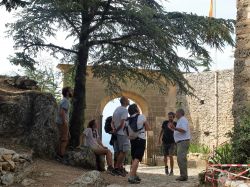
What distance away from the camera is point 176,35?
1097cm

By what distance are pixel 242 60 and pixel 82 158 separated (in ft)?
13.2

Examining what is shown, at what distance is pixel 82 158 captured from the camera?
9500 mm

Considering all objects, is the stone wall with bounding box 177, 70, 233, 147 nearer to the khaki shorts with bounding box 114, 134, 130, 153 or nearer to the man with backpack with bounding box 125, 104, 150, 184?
the khaki shorts with bounding box 114, 134, 130, 153

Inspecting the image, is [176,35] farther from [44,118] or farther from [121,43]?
[44,118]

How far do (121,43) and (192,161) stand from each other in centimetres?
629

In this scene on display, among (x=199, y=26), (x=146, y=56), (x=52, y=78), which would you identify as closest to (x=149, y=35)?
(x=146, y=56)

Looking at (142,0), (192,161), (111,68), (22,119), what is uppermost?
(142,0)

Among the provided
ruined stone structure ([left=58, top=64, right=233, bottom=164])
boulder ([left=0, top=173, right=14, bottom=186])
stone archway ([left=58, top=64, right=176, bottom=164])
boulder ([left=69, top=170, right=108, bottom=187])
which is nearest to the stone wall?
ruined stone structure ([left=58, top=64, right=233, bottom=164])

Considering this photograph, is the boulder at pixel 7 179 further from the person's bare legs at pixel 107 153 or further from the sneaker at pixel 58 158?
the person's bare legs at pixel 107 153

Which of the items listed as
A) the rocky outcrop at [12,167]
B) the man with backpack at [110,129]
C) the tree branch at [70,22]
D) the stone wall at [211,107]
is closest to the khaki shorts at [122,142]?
the man with backpack at [110,129]

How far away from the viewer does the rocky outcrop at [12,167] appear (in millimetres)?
6879

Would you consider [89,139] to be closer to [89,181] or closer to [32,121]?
[32,121]

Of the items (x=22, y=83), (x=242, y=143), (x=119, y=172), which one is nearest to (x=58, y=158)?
(x=119, y=172)

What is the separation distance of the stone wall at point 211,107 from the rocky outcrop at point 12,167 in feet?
43.0
